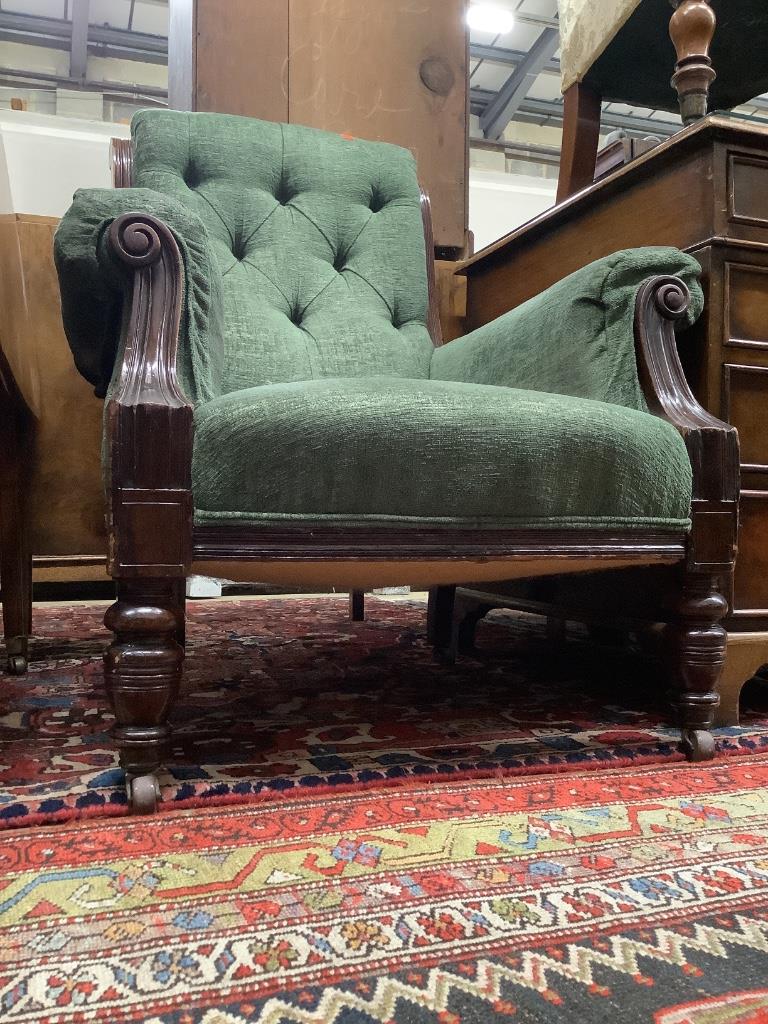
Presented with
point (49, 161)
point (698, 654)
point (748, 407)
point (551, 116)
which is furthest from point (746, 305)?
point (551, 116)

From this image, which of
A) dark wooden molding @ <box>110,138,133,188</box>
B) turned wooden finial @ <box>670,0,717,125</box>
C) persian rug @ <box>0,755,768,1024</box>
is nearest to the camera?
persian rug @ <box>0,755,768,1024</box>

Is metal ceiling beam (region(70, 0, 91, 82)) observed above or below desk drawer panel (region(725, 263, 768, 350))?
above

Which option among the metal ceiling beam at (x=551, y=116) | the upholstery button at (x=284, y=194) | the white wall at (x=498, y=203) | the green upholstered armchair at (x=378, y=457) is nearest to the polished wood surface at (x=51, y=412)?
the upholstery button at (x=284, y=194)

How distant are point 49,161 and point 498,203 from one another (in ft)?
9.59

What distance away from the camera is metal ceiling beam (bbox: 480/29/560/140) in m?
5.87

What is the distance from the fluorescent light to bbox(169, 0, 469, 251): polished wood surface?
3.57 meters

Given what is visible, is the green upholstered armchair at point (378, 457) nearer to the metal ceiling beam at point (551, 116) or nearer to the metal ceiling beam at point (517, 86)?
the metal ceiling beam at point (517, 86)

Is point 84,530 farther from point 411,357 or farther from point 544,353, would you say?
point 544,353

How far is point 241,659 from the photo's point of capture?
1627 millimetres

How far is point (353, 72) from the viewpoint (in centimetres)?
243

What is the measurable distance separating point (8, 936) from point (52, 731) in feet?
1.80

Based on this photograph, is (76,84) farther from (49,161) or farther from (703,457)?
(703,457)

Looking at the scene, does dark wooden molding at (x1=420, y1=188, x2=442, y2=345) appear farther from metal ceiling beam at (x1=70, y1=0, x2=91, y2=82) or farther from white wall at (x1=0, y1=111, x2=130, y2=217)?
metal ceiling beam at (x1=70, y1=0, x2=91, y2=82)

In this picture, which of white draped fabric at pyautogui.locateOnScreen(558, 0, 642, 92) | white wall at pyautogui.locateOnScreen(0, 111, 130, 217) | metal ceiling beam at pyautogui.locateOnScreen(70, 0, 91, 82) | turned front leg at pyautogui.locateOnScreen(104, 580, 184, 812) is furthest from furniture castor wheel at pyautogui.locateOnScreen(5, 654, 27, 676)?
metal ceiling beam at pyautogui.locateOnScreen(70, 0, 91, 82)
